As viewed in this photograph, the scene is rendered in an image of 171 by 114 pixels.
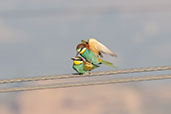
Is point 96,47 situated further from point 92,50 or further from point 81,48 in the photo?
point 81,48

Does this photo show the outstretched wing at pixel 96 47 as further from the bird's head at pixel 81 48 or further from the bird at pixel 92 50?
the bird's head at pixel 81 48

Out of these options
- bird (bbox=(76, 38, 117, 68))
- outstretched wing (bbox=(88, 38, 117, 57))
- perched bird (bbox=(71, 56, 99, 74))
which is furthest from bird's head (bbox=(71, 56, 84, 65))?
outstretched wing (bbox=(88, 38, 117, 57))

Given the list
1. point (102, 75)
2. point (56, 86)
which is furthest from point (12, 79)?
point (102, 75)

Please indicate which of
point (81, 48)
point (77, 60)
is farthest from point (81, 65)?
point (81, 48)

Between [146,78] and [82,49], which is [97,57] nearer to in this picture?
[82,49]

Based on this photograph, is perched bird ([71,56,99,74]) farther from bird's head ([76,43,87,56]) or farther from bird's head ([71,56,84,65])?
bird's head ([76,43,87,56])
